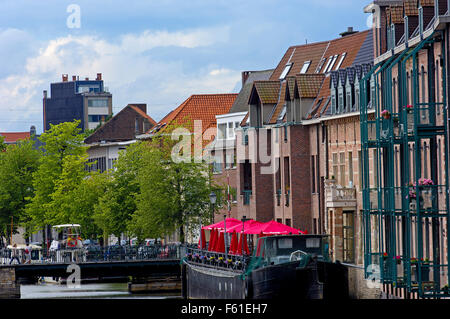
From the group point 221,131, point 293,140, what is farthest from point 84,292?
point 293,140

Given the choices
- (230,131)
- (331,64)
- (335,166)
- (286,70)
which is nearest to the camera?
(335,166)

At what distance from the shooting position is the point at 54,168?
362ft

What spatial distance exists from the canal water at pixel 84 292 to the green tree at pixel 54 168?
19.3ft

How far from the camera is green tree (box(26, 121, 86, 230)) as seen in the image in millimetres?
107812

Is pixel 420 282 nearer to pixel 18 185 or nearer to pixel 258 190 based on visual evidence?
pixel 258 190

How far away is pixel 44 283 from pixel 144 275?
20678 mm

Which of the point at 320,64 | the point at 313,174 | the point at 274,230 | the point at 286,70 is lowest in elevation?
the point at 274,230

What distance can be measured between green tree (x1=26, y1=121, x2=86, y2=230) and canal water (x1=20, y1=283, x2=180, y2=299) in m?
5.89

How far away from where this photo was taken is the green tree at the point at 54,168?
10781cm

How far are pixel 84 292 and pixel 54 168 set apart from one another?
2041cm

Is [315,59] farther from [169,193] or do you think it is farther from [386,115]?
[386,115]

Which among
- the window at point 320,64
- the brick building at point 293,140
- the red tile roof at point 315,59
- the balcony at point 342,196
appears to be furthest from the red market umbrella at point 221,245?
the window at point 320,64

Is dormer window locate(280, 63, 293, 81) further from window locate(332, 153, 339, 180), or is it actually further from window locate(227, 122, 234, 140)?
window locate(332, 153, 339, 180)

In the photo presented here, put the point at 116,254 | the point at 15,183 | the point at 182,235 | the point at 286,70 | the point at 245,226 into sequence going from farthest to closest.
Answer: the point at 15,183
the point at 182,235
the point at 286,70
the point at 116,254
the point at 245,226
